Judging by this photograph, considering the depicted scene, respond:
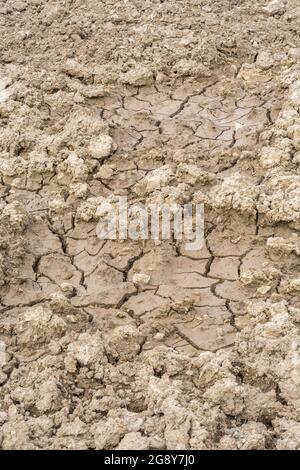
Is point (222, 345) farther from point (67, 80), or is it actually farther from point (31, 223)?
point (67, 80)

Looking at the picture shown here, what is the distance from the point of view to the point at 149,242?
10.5ft

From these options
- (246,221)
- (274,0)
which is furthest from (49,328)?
(274,0)

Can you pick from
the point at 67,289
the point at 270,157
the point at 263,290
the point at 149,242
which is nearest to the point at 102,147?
the point at 149,242

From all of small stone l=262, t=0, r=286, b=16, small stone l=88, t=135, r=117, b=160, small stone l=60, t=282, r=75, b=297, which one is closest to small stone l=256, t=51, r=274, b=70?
small stone l=262, t=0, r=286, b=16

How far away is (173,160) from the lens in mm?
3676

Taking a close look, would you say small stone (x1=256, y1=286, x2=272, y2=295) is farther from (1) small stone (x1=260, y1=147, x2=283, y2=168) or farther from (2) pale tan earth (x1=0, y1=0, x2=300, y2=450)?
(1) small stone (x1=260, y1=147, x2=283, y2=168)

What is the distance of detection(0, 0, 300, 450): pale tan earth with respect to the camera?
92.2 inches

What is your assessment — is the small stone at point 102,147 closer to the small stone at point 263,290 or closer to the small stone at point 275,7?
the small stone at point 263,290

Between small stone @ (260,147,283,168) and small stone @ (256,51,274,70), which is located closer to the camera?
small stone @ (260,147,283,168)

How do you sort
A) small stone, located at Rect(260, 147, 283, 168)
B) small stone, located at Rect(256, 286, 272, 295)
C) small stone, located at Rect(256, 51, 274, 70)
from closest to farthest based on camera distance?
small stone, located at Rect(256, 286, 272, 295) < small stone, located at Rect(260, 147, 283, 168) < small stone, located at Rect(256, 51, 274, 70)

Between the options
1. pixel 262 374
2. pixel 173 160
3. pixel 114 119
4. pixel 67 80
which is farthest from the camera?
pixel 67 80

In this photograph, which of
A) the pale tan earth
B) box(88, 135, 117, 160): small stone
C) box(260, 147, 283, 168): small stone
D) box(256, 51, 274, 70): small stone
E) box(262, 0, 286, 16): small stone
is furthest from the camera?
box(262, 0, 286, 16): small stone

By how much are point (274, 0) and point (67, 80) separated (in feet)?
6.20

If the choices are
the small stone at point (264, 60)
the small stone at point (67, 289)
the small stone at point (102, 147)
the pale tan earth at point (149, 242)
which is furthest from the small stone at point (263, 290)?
the small stone at point (264, 60)
